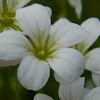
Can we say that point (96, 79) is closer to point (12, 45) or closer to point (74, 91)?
point (74, 91)

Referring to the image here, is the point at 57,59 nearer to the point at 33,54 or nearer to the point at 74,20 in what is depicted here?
the point at 33,54

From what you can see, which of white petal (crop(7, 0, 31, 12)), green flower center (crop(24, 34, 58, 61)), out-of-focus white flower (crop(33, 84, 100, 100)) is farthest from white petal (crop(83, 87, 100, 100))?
white petal (crop(7, 0, 31, 12))

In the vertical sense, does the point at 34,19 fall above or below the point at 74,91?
above

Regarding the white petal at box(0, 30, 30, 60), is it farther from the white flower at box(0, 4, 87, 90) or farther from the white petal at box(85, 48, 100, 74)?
the white petal at box(85, 48, 100, 74)

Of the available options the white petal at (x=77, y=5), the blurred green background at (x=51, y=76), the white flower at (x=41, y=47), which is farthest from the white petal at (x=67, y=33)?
the white petal at (x=77, y=5)

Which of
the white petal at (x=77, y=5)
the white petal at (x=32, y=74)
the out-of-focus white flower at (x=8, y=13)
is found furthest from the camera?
the white petal at (x=77, y=5)

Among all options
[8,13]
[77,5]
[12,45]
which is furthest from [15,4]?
[77,5]

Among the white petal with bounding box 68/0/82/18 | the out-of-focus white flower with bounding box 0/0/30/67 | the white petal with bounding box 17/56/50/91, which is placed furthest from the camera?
the white petal with bounding box 68/0/82/18

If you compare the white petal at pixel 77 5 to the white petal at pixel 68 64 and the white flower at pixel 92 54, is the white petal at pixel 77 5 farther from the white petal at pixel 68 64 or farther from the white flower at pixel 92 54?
the white petal at pixel 68 64
